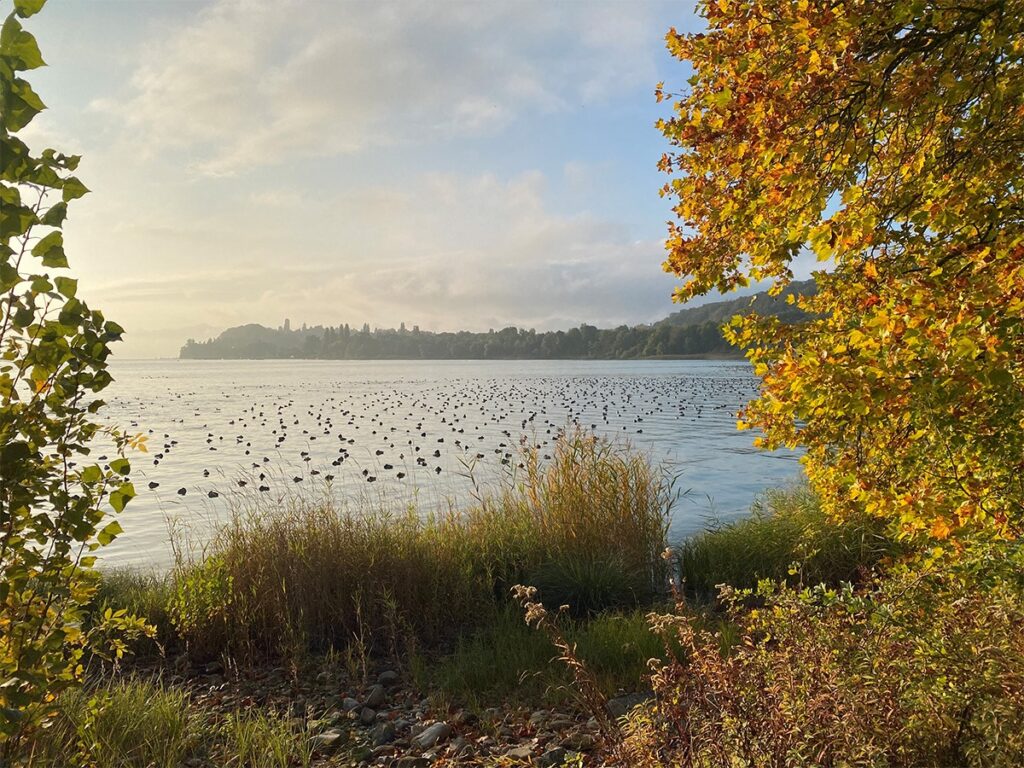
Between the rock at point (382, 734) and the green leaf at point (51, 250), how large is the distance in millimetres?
4108

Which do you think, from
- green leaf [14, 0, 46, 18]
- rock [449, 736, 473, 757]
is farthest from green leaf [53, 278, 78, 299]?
rock [449, 736, 473, 757]

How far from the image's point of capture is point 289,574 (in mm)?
7117

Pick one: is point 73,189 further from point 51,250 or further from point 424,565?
point 424,565

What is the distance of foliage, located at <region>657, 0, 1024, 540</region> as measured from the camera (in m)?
2.98

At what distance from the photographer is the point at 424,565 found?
763 centimetres

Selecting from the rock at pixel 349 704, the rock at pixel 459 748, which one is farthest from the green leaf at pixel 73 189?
the rock at pixel 349 704

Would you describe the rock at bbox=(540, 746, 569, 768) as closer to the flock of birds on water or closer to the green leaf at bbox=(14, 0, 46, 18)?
the green leaf at bbox=(14, 0, 46, 18)

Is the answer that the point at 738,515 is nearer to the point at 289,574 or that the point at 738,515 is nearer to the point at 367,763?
the point at 289,574

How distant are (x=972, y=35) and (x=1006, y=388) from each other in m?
1.93

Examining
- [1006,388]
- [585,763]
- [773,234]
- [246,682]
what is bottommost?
[246,682]

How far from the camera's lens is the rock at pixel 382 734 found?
15.9 ft

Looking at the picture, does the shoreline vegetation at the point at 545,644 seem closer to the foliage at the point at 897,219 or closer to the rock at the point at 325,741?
the rock at the point at 325,741

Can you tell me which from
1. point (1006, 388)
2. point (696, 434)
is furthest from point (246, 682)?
point (696, 434)

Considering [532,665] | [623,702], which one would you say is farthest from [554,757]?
[532,665]
